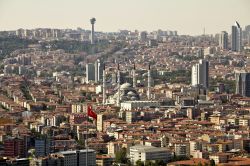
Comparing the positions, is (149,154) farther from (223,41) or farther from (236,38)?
(236,38)

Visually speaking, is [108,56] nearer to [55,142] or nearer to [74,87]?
[74,87]

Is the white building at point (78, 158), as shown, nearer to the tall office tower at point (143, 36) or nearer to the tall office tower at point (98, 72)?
the tall office tower at point (98, 72)

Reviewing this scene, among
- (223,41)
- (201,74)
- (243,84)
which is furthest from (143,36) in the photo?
(243,84)

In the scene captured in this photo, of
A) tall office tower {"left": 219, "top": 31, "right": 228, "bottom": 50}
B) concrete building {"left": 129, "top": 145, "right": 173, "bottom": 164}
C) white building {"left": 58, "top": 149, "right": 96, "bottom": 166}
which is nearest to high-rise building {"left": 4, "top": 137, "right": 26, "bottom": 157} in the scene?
white building {"left": 58, "top": 149, "right": 96, "bottom": 166}

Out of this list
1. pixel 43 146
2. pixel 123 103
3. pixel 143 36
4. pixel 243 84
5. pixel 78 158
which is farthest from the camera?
pixel 143 36

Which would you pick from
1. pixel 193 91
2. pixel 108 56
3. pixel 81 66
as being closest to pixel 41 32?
pixel 108 56

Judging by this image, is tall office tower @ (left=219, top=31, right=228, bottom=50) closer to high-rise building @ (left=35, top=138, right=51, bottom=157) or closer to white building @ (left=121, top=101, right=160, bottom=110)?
white building @ (left=121, top=101, right=160, bottom=110)

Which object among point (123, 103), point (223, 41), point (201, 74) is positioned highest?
point (223, 41)
